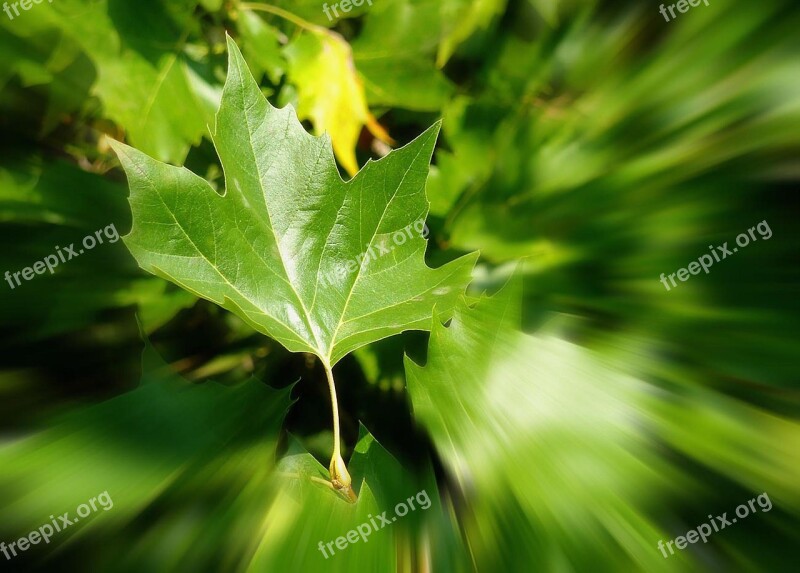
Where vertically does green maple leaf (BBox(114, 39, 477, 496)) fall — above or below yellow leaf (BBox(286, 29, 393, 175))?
below

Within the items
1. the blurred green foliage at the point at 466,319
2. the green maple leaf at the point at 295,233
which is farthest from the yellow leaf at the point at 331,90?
the green maple leaf at the point at 295,233

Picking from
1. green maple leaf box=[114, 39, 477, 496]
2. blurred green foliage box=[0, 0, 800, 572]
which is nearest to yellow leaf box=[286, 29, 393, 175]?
blurred green foliage box=[0, 0, 800, 572]

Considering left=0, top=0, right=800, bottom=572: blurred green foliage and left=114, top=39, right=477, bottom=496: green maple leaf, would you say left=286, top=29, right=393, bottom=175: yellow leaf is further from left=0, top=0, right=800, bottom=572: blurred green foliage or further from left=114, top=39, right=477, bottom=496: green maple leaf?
left=114, top=39, right=477, bottom=496: green maple leaf

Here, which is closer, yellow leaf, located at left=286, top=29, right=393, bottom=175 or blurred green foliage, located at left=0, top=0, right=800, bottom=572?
blurred green foliage, located at left=0, top=0, right=800, bottom=572

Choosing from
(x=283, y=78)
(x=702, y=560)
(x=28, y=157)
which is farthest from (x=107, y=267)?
(x=702, y=560)

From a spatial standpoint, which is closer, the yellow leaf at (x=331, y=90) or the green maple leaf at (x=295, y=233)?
the green maple leaf at (x=295, y=233)

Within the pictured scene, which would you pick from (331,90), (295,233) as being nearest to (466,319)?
(295,233)

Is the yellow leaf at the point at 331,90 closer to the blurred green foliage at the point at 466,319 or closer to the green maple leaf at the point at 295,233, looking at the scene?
the blurred green foliage at the point at 466,319

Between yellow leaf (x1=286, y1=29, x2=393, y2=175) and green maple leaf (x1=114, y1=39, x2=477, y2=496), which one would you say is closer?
green maple leaf (x1=114, y1=39, x2=477, y2=496)
